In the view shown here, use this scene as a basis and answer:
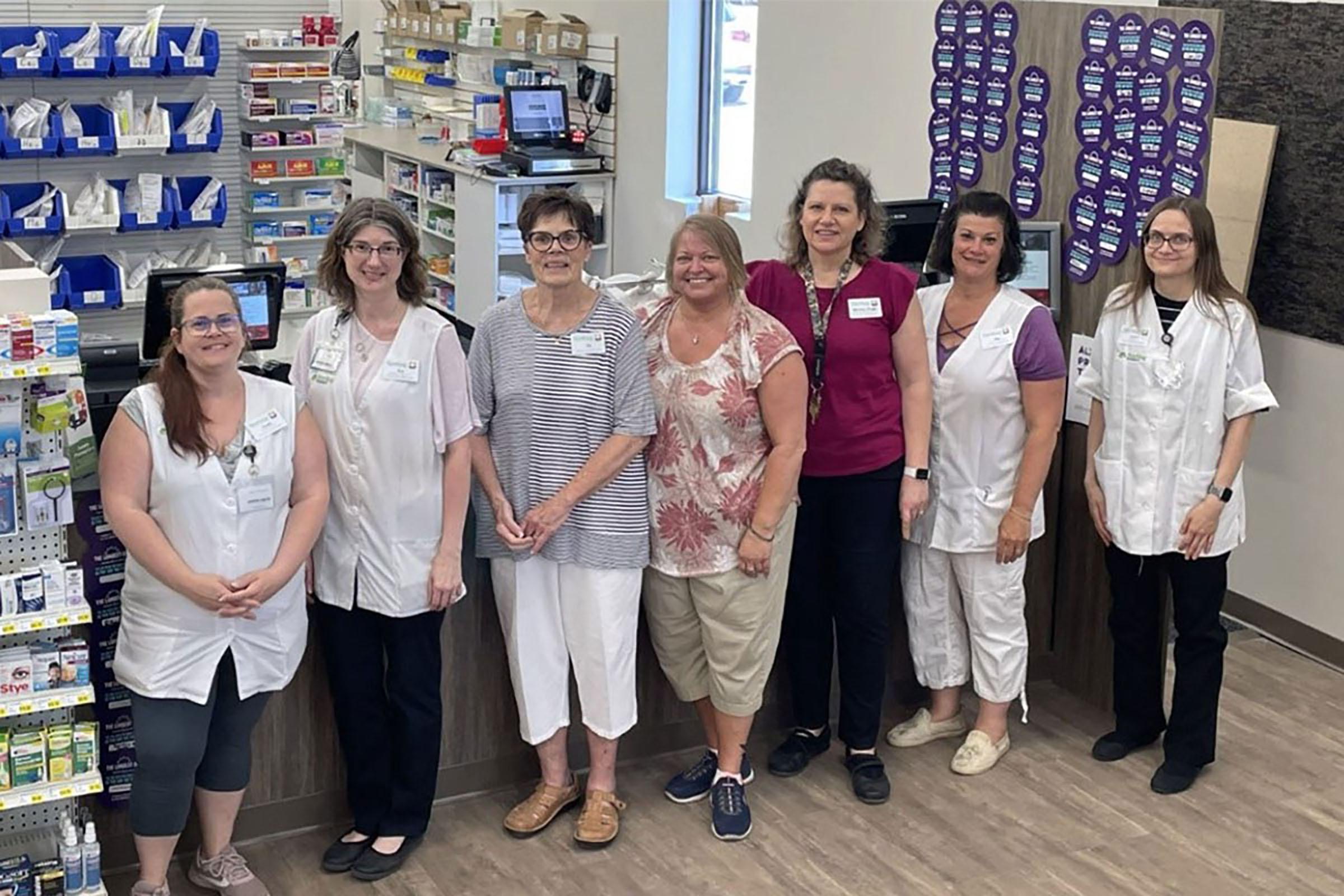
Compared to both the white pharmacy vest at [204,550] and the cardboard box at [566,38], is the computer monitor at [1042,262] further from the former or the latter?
the cardboard box at [566,38]

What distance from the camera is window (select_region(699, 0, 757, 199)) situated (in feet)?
25.2

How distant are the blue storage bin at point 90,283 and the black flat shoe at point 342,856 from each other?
422cm

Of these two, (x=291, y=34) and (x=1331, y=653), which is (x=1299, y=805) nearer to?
(x=1331, y=653)

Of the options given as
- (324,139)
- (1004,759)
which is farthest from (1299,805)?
(324,139)

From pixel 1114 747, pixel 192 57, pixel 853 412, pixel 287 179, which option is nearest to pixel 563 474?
pixel 853 412

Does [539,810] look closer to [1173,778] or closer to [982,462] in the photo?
[982,462]

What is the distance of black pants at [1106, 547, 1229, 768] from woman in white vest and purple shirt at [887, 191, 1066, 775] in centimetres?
26

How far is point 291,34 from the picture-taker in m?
7.61

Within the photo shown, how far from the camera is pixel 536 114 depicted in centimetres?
839

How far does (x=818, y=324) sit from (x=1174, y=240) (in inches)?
34.9

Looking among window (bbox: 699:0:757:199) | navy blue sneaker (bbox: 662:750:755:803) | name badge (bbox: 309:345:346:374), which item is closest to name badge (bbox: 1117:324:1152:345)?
navy blue sneaker (bbox: 662:750:755:803)

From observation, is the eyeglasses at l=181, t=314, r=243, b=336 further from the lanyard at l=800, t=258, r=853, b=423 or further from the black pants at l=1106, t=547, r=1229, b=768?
the black pants at l=1106, t=547, r=1229, b=768

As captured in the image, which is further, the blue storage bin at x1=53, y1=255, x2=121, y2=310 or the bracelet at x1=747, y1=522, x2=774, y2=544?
the blue storage bin at x1=53, y1=255, x2=121, y2=310

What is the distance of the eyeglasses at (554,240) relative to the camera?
3365 mm
